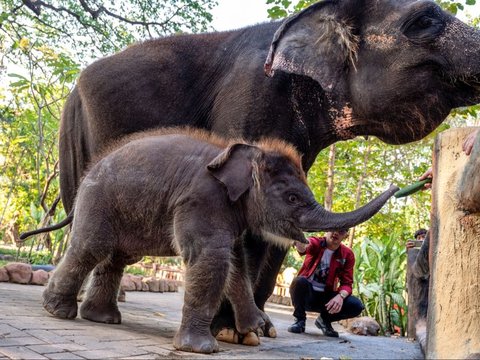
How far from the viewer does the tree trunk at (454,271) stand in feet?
8.23

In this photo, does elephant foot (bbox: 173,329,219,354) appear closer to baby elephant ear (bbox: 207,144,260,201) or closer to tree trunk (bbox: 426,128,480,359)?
baby elephant ear (bbox: 207,144,260,201)

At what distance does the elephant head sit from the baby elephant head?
24.1 inches

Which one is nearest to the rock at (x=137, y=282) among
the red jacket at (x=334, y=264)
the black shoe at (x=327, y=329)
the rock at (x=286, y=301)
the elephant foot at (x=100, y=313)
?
the rock at (x=286, y=301)

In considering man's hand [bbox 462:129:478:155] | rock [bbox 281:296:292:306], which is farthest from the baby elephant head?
rock [bbox 281:296:292:306]

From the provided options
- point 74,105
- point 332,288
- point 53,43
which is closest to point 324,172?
point 53,43

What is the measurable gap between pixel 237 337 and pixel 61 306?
1.14 meters

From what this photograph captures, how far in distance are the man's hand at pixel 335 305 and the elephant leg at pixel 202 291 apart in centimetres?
226

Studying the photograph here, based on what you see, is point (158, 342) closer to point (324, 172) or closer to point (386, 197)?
point (386, 197)

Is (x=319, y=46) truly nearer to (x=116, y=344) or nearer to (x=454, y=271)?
(x=454, y=271)

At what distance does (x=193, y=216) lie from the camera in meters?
2.97

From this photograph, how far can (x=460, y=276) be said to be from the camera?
2566 millimetres

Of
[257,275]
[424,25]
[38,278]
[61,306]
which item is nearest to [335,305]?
[257,275]

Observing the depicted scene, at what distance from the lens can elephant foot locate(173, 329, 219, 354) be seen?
2.71 meters

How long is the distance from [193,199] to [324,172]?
1040cm
